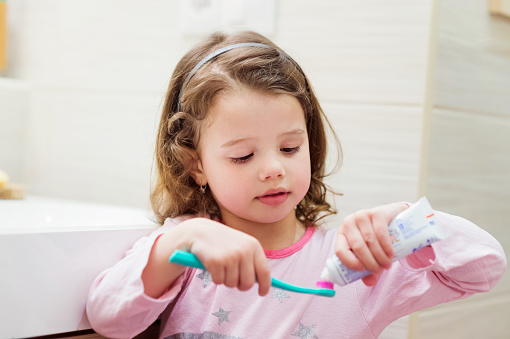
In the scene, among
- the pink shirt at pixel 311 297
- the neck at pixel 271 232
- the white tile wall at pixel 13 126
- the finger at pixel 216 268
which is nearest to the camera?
the finger at pixel 216 268

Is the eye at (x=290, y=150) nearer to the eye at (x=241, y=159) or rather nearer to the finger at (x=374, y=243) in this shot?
the eye at (x=241, y=159)

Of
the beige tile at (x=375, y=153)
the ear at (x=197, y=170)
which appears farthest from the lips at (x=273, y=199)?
A: the beige tile at (x=375, y=153)

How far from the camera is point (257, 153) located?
0.81 metres

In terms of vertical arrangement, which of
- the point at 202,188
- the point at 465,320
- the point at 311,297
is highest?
the point at 202,188

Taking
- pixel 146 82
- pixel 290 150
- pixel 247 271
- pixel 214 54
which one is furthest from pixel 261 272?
pixel 146 82

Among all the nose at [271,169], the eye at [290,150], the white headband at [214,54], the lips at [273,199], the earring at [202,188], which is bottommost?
the earring at [202,188]

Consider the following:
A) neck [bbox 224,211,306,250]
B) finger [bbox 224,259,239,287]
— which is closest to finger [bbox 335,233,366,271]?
finger [bbox 224,259,239,287]

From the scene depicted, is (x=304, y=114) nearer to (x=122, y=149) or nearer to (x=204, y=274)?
(x=204, y=274)

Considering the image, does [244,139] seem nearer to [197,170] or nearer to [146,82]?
[197,170]

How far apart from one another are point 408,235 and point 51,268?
41 cm

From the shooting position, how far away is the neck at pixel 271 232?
90cm

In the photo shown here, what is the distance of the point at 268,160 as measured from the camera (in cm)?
80

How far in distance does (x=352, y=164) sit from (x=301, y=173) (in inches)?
8.9

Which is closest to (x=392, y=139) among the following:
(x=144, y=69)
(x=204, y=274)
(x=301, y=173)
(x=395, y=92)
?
(x=395, y=92)
